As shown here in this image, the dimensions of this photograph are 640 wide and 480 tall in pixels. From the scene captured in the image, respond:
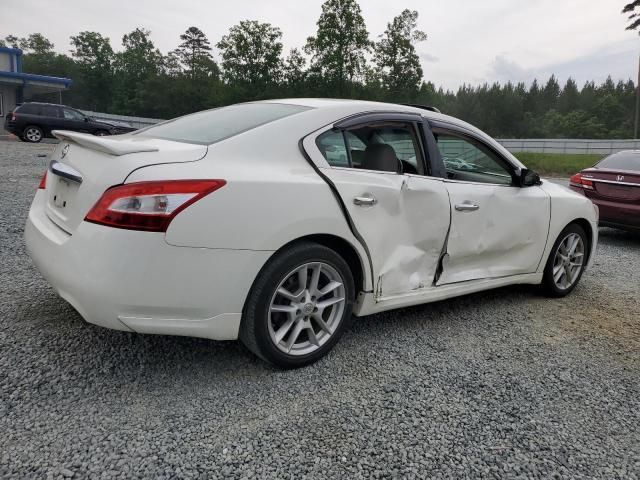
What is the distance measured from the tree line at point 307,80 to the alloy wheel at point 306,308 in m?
42.8

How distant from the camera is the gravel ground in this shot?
6.74 feet

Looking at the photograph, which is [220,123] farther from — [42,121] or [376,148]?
[42,121]

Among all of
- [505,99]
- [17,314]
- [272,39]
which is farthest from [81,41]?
[17,314]

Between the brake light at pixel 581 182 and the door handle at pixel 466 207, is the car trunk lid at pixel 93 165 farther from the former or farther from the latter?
the brake light at pixel 581 182

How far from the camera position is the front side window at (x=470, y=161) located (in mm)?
3510

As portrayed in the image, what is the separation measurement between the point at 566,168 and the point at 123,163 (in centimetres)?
2387

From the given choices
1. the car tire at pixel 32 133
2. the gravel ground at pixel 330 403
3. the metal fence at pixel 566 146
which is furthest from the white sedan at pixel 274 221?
the metal fence at pixel 566 146

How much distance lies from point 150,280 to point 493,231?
250 centimetres

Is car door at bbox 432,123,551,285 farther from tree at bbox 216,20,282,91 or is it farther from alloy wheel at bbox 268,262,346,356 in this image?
tree at bbox 216,20,282,91

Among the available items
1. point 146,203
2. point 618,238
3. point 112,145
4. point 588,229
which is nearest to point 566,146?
point 618,238

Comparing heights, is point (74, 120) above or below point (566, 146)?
below

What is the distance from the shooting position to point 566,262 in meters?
4.45

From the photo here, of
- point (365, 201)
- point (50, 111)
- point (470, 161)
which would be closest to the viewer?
point (365, 201)

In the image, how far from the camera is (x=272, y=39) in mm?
54031
